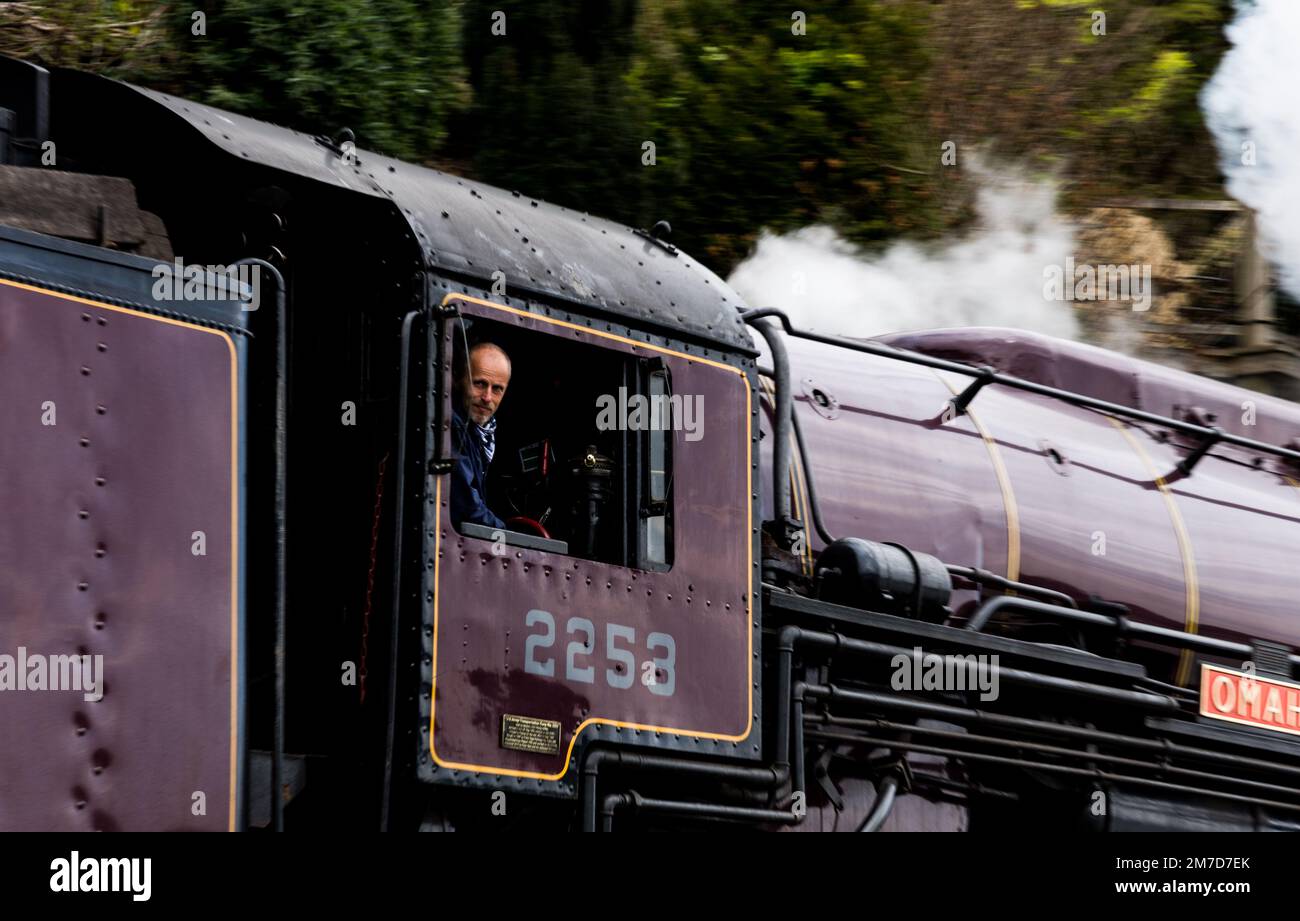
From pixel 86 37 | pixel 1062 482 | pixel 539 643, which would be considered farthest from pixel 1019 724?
pixel 86 37

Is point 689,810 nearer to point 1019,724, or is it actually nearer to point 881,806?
point 881,806

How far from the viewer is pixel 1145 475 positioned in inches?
264

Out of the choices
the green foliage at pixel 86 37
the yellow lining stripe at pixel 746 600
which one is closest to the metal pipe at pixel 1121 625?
the yellow lining stripe at pixel 746 600

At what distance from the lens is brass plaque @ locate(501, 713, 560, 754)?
163 inches

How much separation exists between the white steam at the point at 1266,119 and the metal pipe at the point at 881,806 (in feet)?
36.3

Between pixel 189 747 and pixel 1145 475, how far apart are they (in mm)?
4462

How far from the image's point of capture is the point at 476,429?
14.6ft

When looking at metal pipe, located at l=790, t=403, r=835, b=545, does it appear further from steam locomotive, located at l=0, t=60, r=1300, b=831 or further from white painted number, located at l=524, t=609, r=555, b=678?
white painted number, located at l=524, t=609, r=555, b=678

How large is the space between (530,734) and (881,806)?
1.59 meters

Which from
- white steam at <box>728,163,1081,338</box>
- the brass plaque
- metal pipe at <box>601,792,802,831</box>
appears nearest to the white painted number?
the brass plaque

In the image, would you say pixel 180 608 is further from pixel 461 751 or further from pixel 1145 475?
pixel 1145 475
